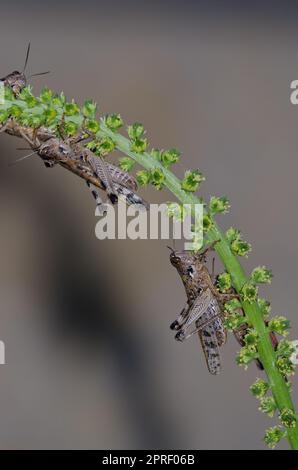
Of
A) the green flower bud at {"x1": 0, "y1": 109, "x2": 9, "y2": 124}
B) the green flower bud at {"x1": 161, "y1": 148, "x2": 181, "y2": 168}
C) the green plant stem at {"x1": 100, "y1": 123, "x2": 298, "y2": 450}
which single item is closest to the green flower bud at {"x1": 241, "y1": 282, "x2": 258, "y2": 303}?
the green plant stem at {"x1": 100, "y1": 123, "x2": 298, "y2": 450}

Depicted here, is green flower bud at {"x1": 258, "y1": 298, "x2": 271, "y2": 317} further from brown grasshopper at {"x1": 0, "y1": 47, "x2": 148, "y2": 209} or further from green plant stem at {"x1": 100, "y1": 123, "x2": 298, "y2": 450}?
brown grasshopper at {"x1": 0, "y1": 47, "x2": 148, "y2": 209}

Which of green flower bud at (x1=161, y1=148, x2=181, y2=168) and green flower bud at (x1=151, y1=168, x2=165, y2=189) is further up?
green flower bud at (x1=161, y1=148, x2=181, y2=168)

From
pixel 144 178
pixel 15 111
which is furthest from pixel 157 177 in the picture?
pixel 15 111

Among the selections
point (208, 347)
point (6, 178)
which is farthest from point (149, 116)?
point (208, 347)

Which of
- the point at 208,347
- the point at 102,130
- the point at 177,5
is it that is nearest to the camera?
the point at 102,130

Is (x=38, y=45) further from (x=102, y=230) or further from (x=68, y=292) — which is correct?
(x=68, y=292)

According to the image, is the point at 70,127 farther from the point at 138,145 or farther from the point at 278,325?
the point at 278,325

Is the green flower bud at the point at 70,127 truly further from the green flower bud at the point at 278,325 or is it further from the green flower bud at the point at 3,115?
the green flower bud at the point at 278,325
